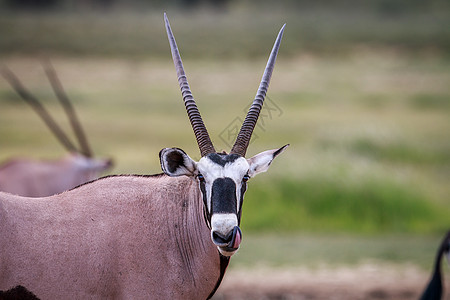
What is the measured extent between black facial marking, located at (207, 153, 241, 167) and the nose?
0.65 meters

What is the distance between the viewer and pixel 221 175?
6297 millimetres

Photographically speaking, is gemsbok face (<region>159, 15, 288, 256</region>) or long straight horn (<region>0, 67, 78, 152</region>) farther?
long straight horn (<region>0, 67, 78, 152</region>)

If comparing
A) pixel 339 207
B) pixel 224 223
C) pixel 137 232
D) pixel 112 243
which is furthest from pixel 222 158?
pixel 339 207

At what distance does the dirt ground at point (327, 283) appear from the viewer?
12.4m

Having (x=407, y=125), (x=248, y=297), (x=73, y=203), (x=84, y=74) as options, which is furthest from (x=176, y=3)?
(x=73, y=203)

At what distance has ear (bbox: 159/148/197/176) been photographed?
638 cm

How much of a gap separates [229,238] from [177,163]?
926 mm

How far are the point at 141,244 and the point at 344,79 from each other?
131 feet

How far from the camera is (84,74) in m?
45.6

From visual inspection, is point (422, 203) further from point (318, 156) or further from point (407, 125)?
point (407, 125)

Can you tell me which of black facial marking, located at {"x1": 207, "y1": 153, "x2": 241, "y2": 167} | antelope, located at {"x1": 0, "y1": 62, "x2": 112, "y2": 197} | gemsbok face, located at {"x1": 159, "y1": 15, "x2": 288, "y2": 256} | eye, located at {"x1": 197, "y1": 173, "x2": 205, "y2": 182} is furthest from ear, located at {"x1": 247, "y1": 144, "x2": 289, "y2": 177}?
antelope, located at {"x1": 0, "y1": 62, "x2": 112, "y2": 197}

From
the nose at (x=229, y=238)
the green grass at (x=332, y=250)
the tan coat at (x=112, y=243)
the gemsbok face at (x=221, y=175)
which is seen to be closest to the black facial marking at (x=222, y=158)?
the gemsbok face at (x=221, y=175)

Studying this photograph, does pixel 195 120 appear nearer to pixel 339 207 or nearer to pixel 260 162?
pixel 260 162

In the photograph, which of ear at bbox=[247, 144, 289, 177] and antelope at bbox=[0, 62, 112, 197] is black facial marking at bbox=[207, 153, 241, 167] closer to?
ear at bbox=[247, 144, 289, 177]
